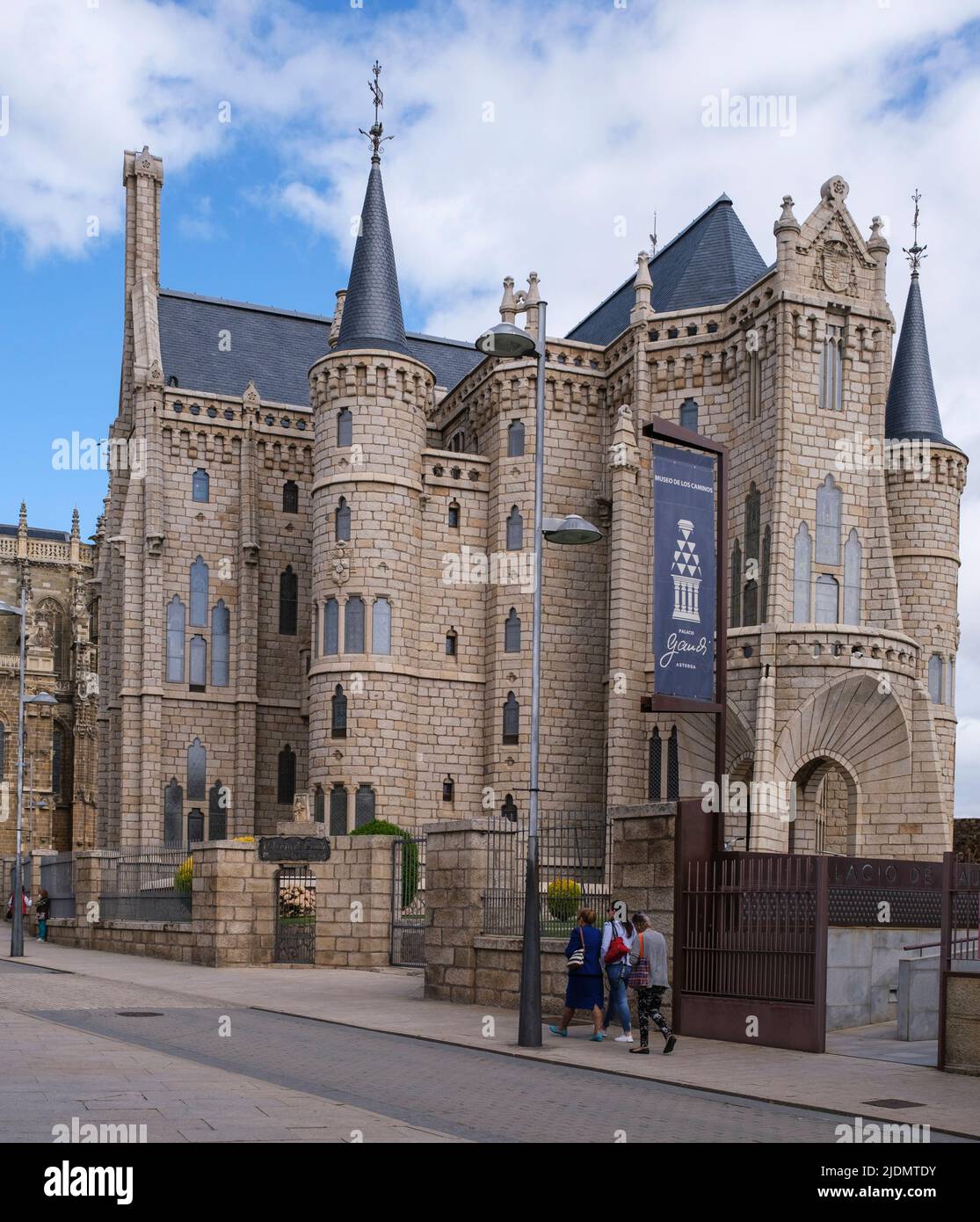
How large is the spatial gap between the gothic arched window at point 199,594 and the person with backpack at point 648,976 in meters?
35.6

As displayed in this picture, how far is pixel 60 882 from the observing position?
41469mm

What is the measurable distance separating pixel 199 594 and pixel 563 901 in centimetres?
3140

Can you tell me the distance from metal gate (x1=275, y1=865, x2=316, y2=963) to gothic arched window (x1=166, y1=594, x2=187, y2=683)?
20599mm

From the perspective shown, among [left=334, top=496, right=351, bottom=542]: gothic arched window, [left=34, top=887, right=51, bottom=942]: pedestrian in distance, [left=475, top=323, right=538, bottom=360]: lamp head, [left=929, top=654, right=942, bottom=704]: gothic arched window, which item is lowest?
[left=34, top=887, right=51, bottom=942]: pedestrian in distance

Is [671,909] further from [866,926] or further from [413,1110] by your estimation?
[413,1110]

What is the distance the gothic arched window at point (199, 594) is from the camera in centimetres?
5012

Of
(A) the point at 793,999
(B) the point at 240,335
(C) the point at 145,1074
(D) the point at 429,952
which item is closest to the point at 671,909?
(A) the point at 793,999

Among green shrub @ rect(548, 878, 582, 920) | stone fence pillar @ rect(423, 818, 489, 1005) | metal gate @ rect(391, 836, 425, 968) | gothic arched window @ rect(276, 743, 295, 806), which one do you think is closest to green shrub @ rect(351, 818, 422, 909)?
metal gate @ rect(391, 836, 425, 968)

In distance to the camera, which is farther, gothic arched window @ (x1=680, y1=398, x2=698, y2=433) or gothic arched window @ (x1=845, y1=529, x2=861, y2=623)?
gothic arched window @ (x1=680, y1=398, x2=698, y2=433)

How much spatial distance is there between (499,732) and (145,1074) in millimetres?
31870

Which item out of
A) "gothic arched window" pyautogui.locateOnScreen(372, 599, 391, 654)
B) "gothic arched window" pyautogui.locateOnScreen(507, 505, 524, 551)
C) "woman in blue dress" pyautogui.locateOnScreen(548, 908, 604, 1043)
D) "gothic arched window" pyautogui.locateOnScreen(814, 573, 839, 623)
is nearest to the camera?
"woman in blue dress" pyautogui.locateOnScreen(548, 908, 604, 1043)

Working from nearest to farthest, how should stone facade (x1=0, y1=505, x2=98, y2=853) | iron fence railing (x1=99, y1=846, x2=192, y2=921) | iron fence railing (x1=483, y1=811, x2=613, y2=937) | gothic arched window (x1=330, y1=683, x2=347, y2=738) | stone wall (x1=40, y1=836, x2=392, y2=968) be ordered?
1. iron fence railing (x1=483, y1=811, x2=613, y2=937)
2. stone wall (x1=40, y1=836, x2=392, y2=968)
3. iron fence railing (x1=99, y1=846, x2=192, y2=921)
4. gothic arched window (x1=330, y1=683, x2=347, y2=738)
5. stone facade (x1=0, y1=505, x2=98, y2=853)

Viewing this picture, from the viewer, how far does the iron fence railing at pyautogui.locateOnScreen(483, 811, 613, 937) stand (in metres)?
20.2

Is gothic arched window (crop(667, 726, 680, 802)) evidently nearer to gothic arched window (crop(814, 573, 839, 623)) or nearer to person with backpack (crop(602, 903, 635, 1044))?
gothic arched window (crop(814, 573, 839, 623))
